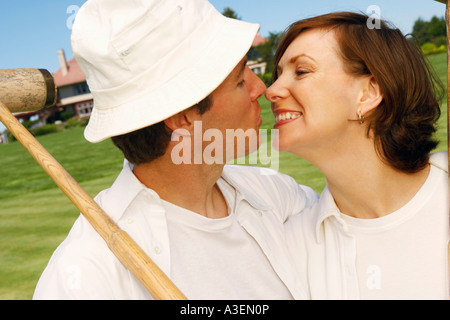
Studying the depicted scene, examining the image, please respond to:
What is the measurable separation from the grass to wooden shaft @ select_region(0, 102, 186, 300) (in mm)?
3548

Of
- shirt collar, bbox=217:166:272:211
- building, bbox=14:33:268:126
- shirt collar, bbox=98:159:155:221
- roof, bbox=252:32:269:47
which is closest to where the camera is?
shirt collar, bbox=98:159:155:221

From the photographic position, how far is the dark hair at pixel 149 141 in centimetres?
234

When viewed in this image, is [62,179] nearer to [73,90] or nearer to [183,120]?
[183,120]

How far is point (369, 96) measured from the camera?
2422 millimetres

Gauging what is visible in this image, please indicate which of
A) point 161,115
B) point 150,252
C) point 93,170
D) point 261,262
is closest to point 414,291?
point 261,262

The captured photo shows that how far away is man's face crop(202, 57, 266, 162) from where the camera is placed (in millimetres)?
2438

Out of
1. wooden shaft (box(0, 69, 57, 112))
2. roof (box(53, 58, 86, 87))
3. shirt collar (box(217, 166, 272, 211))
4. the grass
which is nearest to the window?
roof (box(53, 58, 86, 87))

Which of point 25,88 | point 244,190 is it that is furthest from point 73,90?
point 244,190

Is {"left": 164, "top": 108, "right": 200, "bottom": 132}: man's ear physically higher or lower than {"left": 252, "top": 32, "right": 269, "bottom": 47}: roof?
lower

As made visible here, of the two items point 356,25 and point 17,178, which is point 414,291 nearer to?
point 356,25

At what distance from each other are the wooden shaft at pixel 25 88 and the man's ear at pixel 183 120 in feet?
2.36

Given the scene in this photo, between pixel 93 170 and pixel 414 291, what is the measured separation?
1200cm

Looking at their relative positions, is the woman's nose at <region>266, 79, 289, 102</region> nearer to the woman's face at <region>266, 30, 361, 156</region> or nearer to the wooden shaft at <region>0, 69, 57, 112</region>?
the woman's face at <region>266, 30, 361, 156</region>
